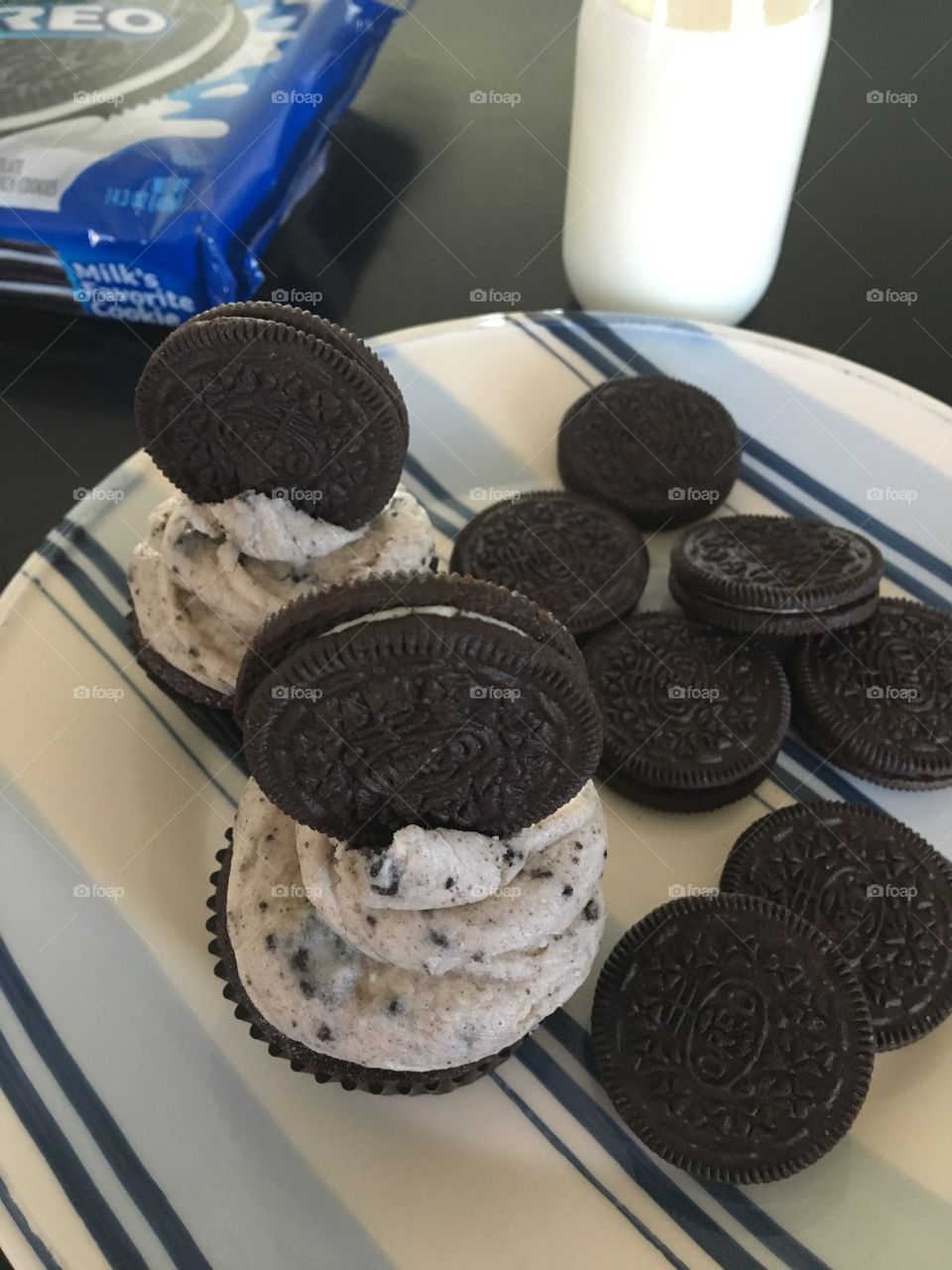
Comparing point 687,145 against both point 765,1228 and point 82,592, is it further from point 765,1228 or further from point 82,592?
point 765,1228

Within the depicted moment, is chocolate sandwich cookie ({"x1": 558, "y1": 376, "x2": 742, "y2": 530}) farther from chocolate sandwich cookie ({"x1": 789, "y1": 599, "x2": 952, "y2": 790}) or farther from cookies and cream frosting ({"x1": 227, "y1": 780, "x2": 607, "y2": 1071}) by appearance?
cookies and cream frosting ({"x1": 227, "y1": 780, "x2": 607, "y2": 1071})

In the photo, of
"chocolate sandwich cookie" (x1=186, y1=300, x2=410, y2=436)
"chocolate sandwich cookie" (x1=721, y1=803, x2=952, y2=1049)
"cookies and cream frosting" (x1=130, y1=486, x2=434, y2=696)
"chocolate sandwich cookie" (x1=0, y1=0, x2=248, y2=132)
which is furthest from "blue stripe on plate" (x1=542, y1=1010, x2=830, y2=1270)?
"chocolate sandwich cookie" (x1=0, y1=0, x2=248, y2=132)

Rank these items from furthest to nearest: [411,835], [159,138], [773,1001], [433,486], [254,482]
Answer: [159,138], [433,486], [254,482], [773,1001], [411,835]

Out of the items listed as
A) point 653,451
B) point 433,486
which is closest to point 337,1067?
point 433,486

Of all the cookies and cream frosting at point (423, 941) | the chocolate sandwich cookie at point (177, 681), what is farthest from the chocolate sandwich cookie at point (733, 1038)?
the chocolate sandwich cookie at point (177, 681)

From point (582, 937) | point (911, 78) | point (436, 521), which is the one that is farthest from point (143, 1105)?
point (911, 78)

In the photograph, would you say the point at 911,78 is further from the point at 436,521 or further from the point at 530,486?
the point at 436,521
